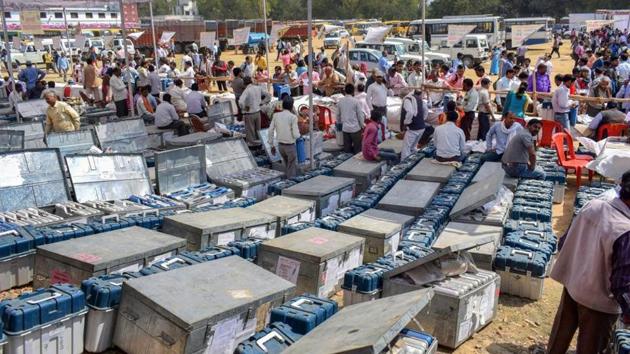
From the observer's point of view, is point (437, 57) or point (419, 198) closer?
point (419, 198)

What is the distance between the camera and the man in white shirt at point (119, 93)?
566 inches

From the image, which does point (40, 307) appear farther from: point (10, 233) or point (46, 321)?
point (10, 233)

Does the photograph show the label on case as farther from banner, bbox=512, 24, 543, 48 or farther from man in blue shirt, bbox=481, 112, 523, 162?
banner, bbox=512, 24, 543, 48

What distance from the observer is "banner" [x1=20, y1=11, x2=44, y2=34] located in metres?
18.2

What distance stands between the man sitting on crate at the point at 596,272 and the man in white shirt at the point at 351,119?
653 cm

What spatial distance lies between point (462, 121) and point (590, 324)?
26.5 ft

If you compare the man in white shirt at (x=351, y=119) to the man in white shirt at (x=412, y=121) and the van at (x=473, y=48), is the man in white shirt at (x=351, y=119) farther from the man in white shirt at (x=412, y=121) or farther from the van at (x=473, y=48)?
the van at (x=473, y=48)

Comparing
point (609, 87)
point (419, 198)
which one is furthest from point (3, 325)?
point (609, 87)

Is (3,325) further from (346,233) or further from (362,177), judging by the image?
(362,177)

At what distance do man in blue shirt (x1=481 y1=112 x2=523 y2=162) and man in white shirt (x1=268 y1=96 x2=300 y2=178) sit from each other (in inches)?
132

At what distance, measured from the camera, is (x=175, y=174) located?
883 centimetres

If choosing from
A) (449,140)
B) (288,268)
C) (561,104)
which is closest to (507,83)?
(561,104)

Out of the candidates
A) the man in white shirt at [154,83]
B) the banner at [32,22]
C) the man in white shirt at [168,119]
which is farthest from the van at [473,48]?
the man in white shirt at [168,119]

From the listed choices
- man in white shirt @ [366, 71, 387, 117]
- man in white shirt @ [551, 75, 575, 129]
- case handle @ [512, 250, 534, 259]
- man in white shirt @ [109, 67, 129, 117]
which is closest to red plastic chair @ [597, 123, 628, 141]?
man in white shirt @ [551, 75, 575, 129]
